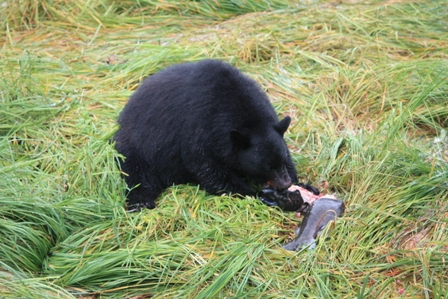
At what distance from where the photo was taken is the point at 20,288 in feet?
18.7

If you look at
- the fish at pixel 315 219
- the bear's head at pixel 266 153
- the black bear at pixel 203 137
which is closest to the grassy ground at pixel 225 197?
the fish at pixel 315 219

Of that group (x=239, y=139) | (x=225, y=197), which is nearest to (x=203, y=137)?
(x=239, y=139)

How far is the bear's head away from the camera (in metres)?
7.25

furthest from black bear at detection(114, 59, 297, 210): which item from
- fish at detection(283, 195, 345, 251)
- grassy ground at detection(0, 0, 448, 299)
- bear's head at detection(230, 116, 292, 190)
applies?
fish at detection(283, 195, 345, 251)

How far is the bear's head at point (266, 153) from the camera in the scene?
23.8 feet

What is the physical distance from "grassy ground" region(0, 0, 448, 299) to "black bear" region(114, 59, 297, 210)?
24 cm

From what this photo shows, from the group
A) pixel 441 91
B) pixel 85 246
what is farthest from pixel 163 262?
pixel 441 91

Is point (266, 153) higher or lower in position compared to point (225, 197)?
higher

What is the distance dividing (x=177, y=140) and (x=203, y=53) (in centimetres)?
228

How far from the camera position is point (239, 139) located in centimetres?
721

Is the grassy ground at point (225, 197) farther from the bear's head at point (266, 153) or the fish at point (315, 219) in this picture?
the bear's head at point (266, 153)

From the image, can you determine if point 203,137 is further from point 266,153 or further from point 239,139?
point 266,153

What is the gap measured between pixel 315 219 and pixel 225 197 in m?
0.96

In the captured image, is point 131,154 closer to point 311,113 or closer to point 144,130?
point 144,130
